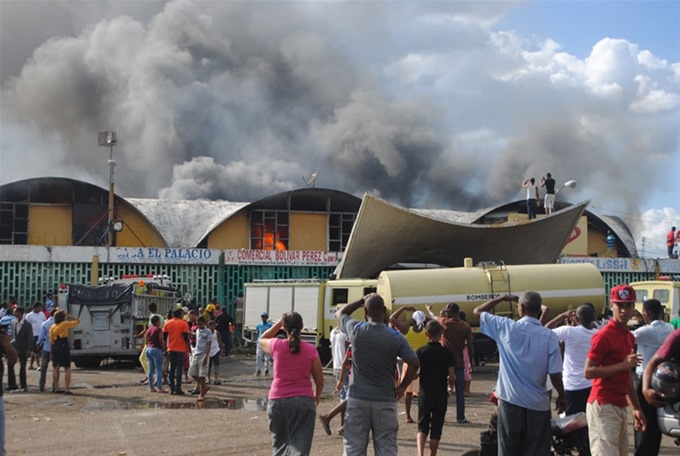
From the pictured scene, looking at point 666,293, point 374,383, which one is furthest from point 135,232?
point 374,383

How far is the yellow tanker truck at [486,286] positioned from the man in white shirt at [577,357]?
9516 mm

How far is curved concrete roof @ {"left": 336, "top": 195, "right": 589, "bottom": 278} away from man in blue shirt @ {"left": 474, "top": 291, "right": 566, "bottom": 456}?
48.8ft

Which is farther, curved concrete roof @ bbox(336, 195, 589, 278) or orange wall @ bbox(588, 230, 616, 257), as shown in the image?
orange wall @ bbox(588, 230, 616, 257)

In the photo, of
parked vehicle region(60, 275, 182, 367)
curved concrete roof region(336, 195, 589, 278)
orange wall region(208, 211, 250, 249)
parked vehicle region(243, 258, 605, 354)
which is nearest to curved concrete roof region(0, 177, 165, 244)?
orange wall region(208, 211, 250, 249)

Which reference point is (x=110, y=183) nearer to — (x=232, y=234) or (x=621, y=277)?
(x=232, y=234)

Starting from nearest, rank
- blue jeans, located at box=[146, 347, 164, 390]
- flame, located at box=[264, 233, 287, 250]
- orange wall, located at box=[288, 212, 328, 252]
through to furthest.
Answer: blue jeans, located at box=[146, 347, 164, 390] < flame, located at box=[264, 233, 287, 250] < orange wall, located at box=[288, 212, 328, 252]

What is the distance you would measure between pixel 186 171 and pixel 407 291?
32544mm

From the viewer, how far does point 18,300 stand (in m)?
26.0

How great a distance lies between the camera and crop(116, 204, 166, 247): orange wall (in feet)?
102

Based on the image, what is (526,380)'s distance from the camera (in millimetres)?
5980

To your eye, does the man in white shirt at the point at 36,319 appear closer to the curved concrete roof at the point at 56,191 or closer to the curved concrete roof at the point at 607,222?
the curved concrete roof at the point at 56,191

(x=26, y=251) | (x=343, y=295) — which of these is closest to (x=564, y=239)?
(x=343, y=295)

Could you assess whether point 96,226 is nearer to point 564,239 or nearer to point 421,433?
point 564,239

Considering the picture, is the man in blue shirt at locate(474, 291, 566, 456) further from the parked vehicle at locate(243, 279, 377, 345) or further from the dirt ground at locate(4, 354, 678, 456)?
the parked vehicle at locate(243, 279, 377, 345)
